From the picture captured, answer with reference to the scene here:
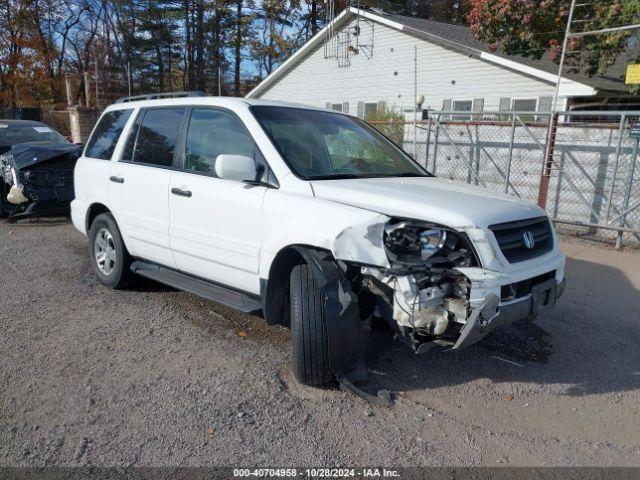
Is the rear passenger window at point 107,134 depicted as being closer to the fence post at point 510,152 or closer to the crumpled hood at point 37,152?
the crumpled hood at point 37,152

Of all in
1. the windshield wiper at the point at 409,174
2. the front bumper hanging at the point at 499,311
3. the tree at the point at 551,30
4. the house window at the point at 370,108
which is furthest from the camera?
the house window at the point at 370,108

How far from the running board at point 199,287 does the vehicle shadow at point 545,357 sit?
1039 millimetres

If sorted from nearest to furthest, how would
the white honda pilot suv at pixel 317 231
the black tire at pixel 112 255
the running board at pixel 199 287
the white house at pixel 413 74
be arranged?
the white honda pilot suv at pixel 317 231, the running board at pixel 199 287, the black tire at pixel 112 255, the white house at pixel 413 74

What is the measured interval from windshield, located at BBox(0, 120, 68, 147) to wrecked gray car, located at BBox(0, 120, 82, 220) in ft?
2.38

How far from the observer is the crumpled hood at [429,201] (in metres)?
3.17

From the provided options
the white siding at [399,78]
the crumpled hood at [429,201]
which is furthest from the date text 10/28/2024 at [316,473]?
the white siding at [399,78]

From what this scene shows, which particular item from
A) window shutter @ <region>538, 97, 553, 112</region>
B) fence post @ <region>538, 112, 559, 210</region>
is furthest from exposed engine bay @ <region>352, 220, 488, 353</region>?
window shutter @ <region>538, 97, 553, 112</region>

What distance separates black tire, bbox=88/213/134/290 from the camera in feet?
16.8

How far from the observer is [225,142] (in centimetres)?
415

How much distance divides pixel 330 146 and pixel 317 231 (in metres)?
1.27

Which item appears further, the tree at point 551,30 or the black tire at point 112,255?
the tree at point 551,30

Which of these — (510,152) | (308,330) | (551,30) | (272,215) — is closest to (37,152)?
(272,215)

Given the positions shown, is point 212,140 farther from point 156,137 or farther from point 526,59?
point 526,59

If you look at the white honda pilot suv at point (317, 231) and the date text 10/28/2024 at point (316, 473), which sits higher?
the white honda pilot suv at point (317, 231)
